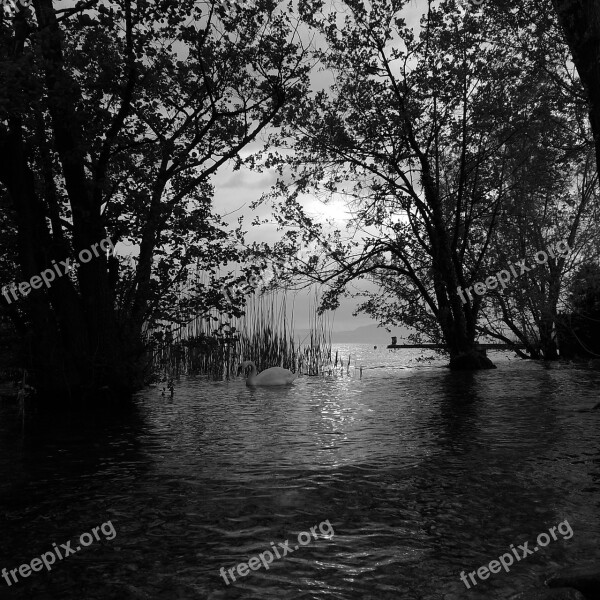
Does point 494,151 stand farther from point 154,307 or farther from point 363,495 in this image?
point 363,495

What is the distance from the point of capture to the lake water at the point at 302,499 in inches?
134

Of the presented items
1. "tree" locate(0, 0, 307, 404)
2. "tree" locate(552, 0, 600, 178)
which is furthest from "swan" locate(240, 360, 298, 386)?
"tree" locate(552, 0, 600, 178)

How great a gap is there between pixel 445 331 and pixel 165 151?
12565 millimetres

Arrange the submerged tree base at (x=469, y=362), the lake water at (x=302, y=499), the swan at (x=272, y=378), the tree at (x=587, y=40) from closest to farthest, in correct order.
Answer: the lake water at (x=302, y=499) → the tree at (x=587, y=40) → the swan at (x=272, y=378) → the submerged tree base at (x=469, y=362)

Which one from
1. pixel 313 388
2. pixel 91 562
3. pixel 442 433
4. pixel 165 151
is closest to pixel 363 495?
→ pixel 91 562

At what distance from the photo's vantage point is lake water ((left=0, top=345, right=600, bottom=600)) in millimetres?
3404

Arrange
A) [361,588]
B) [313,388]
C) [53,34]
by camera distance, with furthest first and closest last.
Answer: [313,388], [53,34], [361,588]

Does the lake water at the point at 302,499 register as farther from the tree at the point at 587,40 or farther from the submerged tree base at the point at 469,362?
the submerged tree base at the point at 469,362

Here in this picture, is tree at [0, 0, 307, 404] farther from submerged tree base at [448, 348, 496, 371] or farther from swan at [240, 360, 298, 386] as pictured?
submerged tree base at [448, 348, 496, 371]

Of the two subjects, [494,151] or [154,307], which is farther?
[494,151]

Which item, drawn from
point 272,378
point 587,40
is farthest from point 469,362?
point 587,40

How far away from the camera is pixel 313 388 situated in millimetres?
14578

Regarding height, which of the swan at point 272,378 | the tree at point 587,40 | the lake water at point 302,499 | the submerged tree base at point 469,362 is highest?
the tree at point 587,40

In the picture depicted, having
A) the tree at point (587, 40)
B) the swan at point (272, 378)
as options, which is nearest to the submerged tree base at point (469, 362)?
the swan at point (272, 378)
